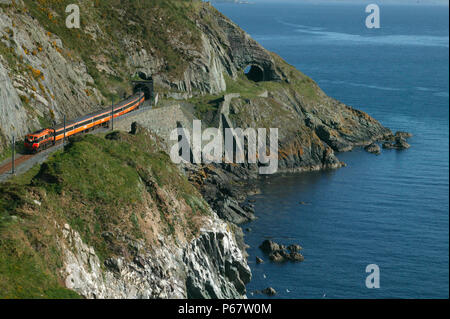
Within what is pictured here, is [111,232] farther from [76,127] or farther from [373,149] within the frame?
[373,149]

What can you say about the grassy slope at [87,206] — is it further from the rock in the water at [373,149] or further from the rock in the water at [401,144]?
the rock in the water at [401,144]

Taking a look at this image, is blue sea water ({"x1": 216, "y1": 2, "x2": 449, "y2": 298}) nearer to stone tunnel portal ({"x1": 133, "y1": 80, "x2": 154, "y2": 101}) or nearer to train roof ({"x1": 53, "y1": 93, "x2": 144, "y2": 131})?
stone tunnel portal ({"x1": 133, "y1": 80, "x2": 154, "y2": 101})

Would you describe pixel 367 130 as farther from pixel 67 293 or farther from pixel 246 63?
pixel 67 293

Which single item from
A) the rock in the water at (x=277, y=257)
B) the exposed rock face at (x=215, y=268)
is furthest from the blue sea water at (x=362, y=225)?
the exposed rock face at (x=215, y=268)

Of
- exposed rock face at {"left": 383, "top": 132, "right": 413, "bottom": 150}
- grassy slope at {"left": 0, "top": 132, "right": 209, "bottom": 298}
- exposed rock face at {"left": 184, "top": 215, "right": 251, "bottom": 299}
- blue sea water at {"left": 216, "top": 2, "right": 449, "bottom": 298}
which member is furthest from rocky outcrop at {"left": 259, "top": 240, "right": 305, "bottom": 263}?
exposed rock face at {"left": 383, "top": 132, "right": 413, "bottom": 150}
